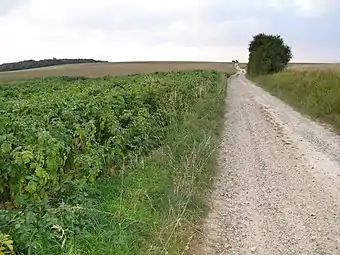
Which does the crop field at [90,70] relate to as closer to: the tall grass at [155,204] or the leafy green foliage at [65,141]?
the leafy green foliage at [65,141]

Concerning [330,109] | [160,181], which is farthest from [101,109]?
[330,109]

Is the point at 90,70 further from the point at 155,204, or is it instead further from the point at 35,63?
the point at 155,204

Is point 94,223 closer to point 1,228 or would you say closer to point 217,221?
point 1,228

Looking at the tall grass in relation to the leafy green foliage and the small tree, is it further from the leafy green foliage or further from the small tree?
the small tree

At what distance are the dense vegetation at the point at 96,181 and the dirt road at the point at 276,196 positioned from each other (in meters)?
0.43

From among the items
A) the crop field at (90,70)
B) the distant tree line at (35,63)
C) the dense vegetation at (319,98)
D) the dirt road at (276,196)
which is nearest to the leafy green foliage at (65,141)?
the dirt road at (276,196)

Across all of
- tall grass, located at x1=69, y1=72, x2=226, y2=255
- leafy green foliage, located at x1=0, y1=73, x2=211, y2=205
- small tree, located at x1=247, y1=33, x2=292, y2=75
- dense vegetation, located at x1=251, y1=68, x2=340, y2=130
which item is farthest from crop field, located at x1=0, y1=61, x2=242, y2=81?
tall grass, located at x1=69, y1=72, x2=226, y2=255

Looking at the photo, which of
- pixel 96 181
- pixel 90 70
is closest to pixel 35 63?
pixel 90 70

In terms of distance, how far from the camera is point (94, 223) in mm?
5012

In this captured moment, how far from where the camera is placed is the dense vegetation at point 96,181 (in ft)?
14.6

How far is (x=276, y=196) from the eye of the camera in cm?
753

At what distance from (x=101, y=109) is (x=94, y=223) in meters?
3.55

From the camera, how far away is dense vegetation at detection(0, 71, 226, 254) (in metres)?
4.44

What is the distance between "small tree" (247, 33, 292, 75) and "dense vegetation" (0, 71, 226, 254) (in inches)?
1917
